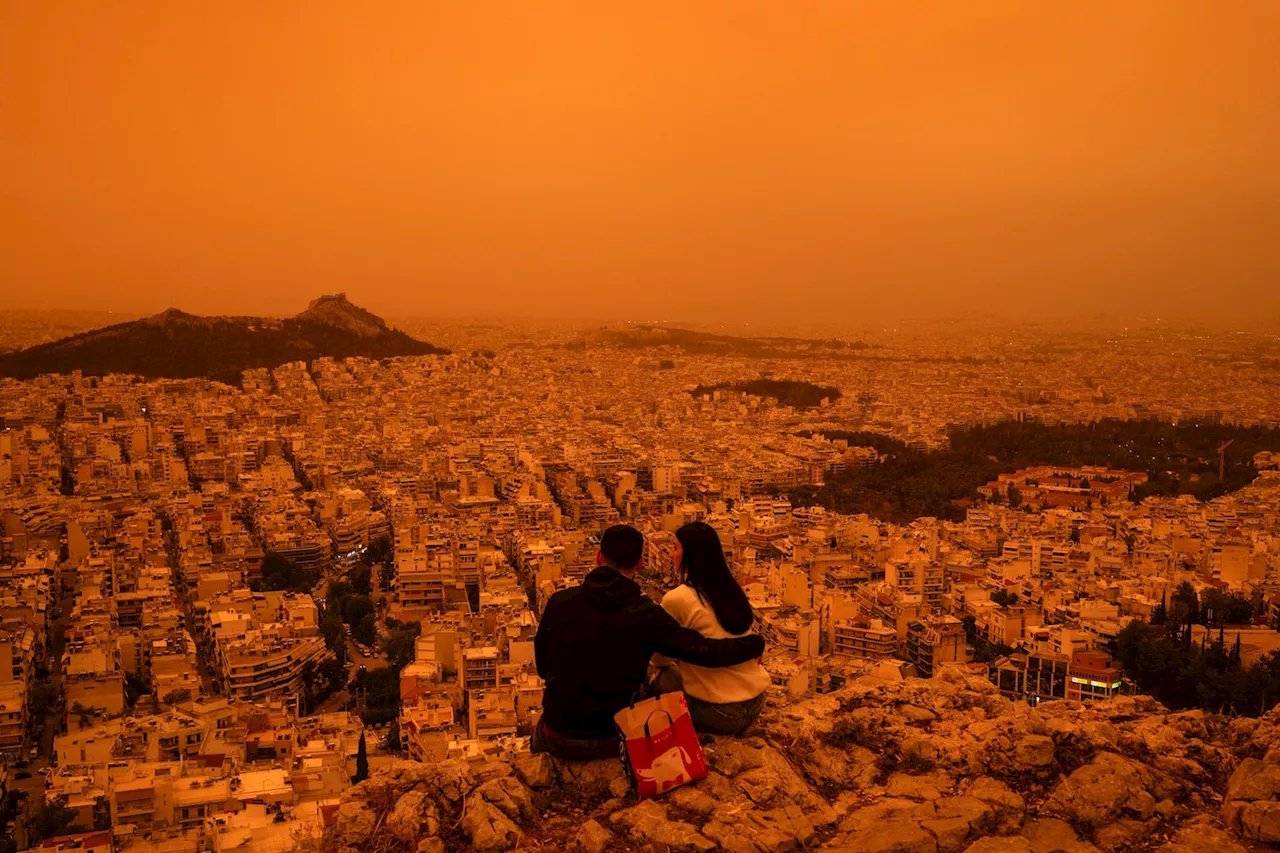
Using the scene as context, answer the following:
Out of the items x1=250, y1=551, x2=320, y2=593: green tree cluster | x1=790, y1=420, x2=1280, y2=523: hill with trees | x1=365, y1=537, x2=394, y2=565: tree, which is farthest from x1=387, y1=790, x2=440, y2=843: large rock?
x1=790, y1=420, x2=1280, y2=523: hill with trees

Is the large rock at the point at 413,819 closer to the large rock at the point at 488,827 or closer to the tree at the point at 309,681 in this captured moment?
the large rock at the point at 488,827

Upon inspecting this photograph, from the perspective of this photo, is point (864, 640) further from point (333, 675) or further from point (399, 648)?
point (333, 675)

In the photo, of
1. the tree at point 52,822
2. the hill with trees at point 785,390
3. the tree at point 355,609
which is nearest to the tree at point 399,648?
the tree at point 355,609

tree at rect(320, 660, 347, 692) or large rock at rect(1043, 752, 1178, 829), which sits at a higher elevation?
large rock at rect(1043, 752, 1178, 829)

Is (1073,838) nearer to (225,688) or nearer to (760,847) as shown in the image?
(760,847)

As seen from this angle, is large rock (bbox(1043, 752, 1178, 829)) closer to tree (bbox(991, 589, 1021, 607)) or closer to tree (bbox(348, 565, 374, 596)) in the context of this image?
A: tree (bbox(991, 589, 1021, 607))

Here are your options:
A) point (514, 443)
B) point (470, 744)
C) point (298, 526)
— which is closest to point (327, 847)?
point (470, 744)
